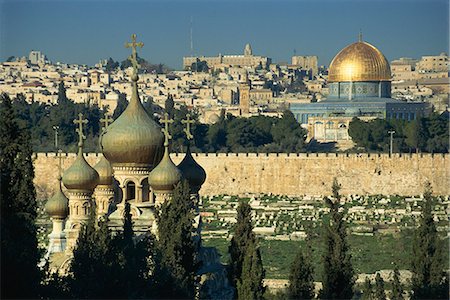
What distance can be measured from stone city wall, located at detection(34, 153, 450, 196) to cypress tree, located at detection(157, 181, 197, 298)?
39.7m

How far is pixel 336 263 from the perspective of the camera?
75.3 ft

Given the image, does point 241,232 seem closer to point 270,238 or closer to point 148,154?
point 148,154

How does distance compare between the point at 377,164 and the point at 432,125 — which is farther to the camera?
the point at 432,125

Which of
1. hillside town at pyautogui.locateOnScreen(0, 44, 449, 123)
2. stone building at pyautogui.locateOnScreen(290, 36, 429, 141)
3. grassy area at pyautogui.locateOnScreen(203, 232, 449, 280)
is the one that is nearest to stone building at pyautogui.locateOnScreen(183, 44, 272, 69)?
hillside town at pyautogui.locateOnScreen(0, 44, 449, 123)

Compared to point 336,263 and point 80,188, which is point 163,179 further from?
point 336,263

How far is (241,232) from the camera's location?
2461 cm

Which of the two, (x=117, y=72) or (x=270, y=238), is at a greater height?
(x=117, y=72)

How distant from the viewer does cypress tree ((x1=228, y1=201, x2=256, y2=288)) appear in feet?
79.3

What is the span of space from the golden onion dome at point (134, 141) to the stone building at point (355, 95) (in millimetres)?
56559

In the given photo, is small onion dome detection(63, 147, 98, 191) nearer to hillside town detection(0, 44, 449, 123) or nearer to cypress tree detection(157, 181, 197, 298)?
cypress tree detection(157, 181, 197, 298)

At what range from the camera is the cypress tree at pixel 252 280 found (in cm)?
2258

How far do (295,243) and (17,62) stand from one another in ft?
443

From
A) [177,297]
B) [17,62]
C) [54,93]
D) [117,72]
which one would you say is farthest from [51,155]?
[17,62]

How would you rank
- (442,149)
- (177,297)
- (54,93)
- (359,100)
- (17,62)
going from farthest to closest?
(17,62), (54,93), (359,100), (442,149), (177,297)
